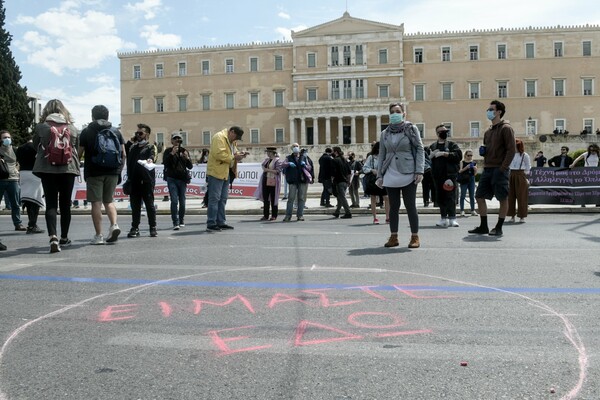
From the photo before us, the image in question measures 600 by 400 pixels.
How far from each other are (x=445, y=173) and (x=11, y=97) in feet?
152

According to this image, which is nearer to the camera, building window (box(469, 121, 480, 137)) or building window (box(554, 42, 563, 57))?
building window (box(554, 42, 563, 57))

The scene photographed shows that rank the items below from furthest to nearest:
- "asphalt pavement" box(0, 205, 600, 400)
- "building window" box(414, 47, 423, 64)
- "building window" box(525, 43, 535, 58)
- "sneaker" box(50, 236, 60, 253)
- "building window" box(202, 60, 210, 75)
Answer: "building window" box(202, 60, 210, 75)
"building window" box(414, 47, 423, 64)
"building window" box(525, 43, 535, 58)
"sneaker" box(50, 236, 60, 253)
"asphalt pavement" box(0, 205, 600, 400)

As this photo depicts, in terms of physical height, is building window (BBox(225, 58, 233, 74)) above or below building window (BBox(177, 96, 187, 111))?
above

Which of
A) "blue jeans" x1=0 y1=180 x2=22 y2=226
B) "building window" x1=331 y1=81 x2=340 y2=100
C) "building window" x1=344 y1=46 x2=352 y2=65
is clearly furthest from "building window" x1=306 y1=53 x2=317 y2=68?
"blue jeans" x1=0 y1=180 x2=22 y2=226

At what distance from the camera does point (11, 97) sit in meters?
48.5

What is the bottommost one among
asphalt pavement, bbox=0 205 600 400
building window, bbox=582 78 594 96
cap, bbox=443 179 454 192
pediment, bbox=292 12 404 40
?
asphalt pavement, bbox=0 205 600 400

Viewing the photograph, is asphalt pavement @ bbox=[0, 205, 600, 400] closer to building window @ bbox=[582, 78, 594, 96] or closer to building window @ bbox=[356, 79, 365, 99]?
building window @ bbox=[356, 79, 365, 99]

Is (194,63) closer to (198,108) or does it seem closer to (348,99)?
(198,108)

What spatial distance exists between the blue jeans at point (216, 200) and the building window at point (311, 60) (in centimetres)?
6008

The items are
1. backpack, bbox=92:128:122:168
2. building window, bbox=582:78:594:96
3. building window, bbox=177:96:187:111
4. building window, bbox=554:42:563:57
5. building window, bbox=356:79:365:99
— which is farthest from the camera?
building window, bbox=177:96:187:111

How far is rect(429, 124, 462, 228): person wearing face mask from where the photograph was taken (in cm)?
1046

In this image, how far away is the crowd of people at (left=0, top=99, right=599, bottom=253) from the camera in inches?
301

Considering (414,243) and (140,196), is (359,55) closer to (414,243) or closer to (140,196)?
(140,196)

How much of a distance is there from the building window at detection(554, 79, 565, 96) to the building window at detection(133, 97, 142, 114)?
47590mm
